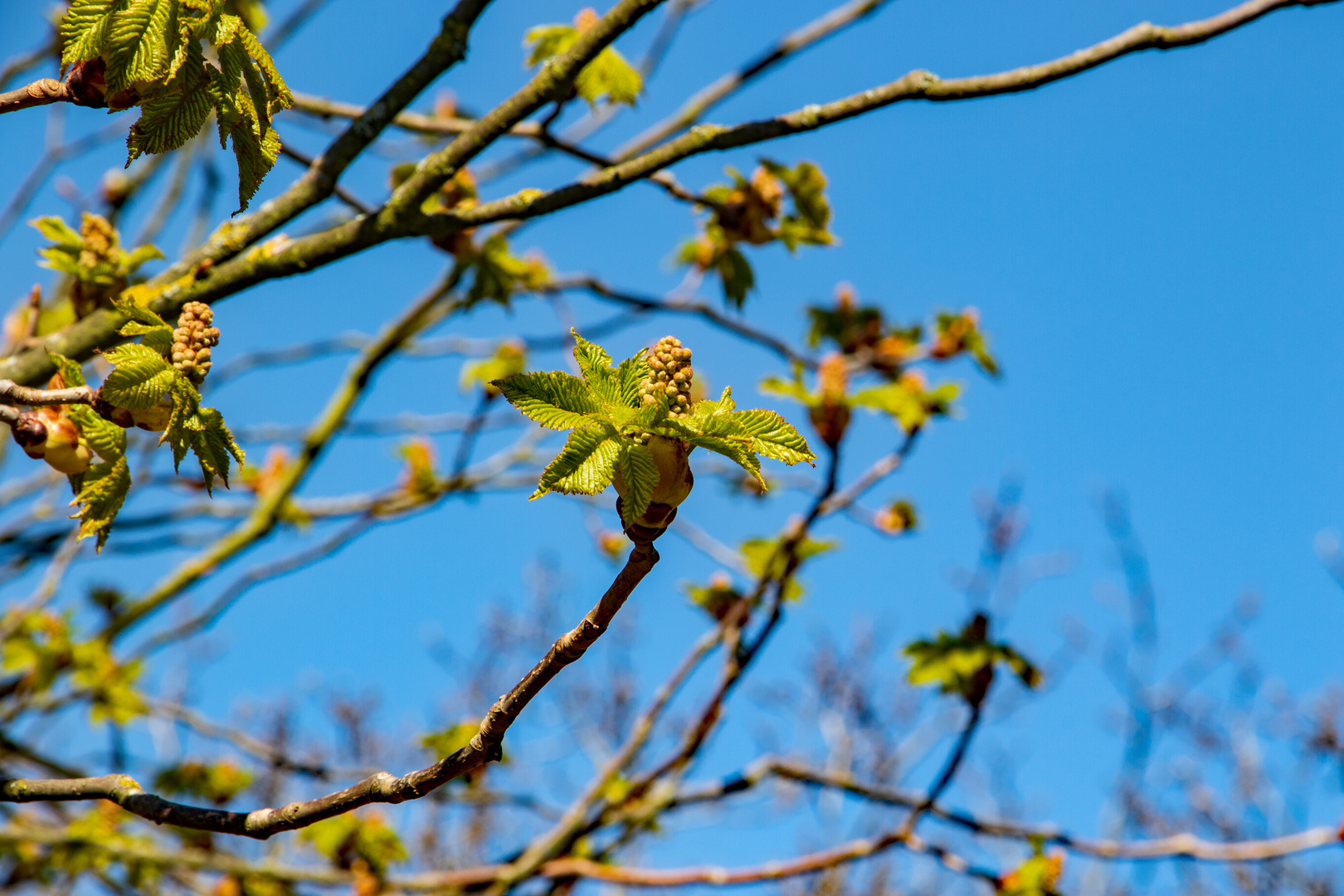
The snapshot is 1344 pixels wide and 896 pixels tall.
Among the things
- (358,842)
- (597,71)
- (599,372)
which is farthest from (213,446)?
(358,842)

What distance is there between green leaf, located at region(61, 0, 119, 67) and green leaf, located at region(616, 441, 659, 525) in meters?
0.88

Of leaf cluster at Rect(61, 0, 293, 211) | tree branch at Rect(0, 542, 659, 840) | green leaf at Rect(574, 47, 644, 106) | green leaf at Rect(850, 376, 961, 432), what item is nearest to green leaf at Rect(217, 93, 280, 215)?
leaf cluster at Rect(61, 0, 293, 211)

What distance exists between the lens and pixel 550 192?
6.41 feet

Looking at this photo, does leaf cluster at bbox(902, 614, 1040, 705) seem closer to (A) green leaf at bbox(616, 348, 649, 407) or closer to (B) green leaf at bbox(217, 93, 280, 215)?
(A) green leaf at bbox(616, 348, 649, 407)

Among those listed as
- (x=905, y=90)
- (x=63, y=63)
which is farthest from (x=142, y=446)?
(x=905, y=90)

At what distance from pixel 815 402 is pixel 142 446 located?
3142 millimetres

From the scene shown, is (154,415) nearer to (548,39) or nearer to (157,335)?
(157,335)

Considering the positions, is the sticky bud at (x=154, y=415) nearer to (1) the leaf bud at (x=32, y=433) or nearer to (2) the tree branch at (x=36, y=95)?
(1) the leaf bud at (x=32, y=433)

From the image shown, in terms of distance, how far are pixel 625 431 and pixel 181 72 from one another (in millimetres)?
803

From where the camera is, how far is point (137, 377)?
126 cm

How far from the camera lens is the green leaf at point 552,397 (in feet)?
3.53

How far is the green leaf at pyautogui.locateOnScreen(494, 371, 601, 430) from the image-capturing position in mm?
1075

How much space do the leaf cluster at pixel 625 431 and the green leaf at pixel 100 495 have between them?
29.9 inches

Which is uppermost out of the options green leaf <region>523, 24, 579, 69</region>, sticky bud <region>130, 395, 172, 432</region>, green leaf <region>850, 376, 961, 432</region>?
green leaf <region>523, 24, 579, 69</region>
